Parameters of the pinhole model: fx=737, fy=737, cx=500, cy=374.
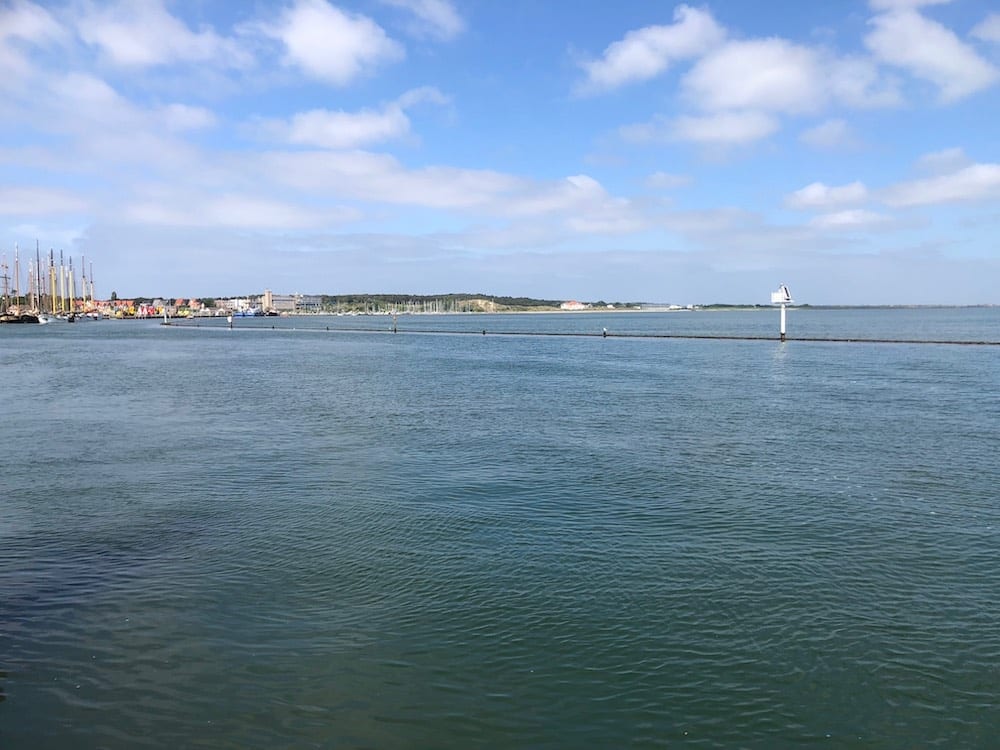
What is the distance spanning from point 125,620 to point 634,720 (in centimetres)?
667

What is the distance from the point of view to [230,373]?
4975 centimetres

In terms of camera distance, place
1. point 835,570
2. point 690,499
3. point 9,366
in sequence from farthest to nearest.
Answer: point 9,366
point 690,499
point 835,570

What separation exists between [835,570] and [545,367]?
1759 inches

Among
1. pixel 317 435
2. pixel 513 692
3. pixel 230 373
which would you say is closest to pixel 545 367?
pixel 230 373

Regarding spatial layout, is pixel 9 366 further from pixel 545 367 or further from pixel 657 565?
pixel 657 565

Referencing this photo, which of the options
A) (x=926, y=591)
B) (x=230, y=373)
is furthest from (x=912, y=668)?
(x=230, y=373)

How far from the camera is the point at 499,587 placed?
1112 cm

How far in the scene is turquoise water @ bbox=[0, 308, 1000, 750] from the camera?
7707mm

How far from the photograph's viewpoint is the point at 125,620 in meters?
9.71

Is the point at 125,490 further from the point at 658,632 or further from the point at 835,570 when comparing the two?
the point at 835,570

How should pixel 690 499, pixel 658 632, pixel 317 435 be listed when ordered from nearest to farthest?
1. pixel 658 632
2. pixel 690 499
3. pixel 317 435

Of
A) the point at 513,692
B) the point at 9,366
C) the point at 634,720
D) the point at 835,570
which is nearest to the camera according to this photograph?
the point at 634,720

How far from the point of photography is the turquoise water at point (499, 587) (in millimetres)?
7707

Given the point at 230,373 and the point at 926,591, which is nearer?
the point at 926,591
